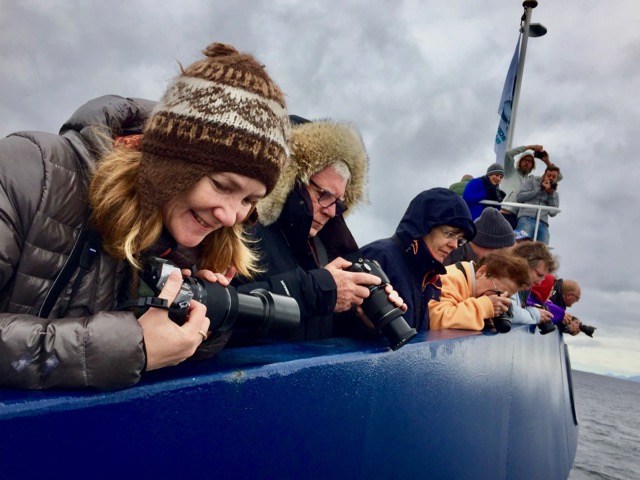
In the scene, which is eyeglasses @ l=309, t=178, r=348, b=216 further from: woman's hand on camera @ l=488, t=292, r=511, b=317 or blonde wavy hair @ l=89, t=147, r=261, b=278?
woman's hand on camera @ l=488, t=292, r=511, b=317

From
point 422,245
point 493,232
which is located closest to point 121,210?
point 422,245

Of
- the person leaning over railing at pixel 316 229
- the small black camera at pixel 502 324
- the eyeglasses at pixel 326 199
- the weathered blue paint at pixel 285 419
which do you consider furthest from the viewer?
the small black camera at pixel 502 324

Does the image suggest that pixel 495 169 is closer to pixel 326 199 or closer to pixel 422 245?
pixel 422 245

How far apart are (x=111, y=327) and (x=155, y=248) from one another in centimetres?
52

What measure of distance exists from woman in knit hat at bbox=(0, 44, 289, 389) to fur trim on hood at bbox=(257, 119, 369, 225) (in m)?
0.71

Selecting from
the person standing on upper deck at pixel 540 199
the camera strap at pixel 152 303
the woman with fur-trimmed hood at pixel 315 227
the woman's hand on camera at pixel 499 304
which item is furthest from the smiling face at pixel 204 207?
the person standing on upper deck at pixel 540 199

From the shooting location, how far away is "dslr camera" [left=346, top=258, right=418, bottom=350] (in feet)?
6.90

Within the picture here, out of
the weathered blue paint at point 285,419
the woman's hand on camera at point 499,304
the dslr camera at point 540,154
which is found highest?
the dslr camera at point 540,154

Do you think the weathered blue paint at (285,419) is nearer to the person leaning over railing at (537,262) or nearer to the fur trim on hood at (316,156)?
the fur trim on hood at (316,156)

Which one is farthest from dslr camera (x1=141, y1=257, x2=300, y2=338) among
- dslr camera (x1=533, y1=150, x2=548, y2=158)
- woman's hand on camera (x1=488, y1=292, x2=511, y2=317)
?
dslr camera (x1=533, y1=150, x2=548, y2=158)

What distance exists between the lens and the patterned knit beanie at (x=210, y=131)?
165 centimetres

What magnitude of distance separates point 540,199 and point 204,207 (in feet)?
25.9

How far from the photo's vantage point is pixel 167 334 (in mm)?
1236

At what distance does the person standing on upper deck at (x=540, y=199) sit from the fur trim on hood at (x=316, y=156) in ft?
20.5
